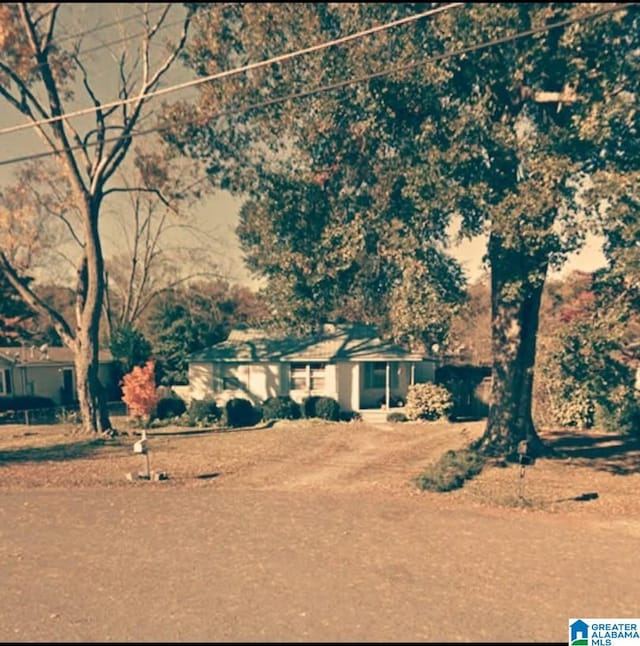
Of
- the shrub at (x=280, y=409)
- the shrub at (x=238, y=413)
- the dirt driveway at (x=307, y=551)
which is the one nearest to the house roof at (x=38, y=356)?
the shrub at (x=238, y=413)

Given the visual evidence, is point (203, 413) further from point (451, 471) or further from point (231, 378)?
point (451, 471)

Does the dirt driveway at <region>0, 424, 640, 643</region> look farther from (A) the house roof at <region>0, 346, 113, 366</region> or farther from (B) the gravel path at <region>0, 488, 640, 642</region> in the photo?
(A) the house roof at <region>0, 346, 113, 366</region>

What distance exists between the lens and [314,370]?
3362 centimetres

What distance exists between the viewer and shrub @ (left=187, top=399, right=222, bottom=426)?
3120 centimetres

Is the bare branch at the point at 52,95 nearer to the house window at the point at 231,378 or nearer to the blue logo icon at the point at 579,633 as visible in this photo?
the house window at the point at 231,378

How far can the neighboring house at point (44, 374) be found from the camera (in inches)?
1529

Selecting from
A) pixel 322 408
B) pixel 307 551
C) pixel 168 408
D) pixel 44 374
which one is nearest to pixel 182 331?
pixel 168 408

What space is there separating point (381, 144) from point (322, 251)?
12.9 feet

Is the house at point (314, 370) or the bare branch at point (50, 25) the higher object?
the bare branch at point (50, 25)

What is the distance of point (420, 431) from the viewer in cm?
2803

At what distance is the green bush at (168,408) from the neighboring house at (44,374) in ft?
42.4

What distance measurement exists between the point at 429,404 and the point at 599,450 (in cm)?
1005

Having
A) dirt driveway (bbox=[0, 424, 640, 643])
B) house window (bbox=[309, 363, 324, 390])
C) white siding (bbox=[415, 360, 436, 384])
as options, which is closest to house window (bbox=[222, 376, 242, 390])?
house window (bbox=[309, 363, 324, 390])

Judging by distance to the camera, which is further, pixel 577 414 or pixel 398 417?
pixel 398 417
